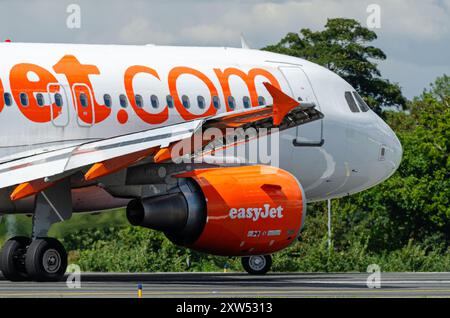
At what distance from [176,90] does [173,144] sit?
4.61 metres

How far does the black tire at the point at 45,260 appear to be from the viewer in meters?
25.8

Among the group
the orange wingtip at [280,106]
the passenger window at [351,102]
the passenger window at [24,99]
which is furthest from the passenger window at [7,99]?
the passenger window at [351,102]

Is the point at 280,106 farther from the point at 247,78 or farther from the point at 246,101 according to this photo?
the point at 247,78

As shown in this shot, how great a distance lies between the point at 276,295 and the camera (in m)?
22.6

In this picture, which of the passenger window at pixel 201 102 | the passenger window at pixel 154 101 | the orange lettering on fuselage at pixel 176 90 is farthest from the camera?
the passenger window at pixel 201 102

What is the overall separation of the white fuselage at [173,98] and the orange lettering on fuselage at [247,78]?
1.0 inches

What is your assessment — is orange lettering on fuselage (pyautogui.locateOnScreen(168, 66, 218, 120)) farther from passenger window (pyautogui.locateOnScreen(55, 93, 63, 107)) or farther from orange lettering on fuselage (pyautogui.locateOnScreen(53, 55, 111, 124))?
passenger window (pyautogui.locateOnScreen(55, 93, 63, 107))

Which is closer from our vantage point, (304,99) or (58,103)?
(58,103)

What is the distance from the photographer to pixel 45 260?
85.0ft

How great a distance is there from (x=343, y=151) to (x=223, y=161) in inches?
160

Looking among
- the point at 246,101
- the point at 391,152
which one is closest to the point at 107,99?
the point at 246,101

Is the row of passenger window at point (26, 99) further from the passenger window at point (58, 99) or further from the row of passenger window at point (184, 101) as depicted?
the row of passenger window at point (184, 101)
